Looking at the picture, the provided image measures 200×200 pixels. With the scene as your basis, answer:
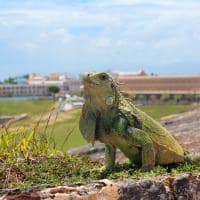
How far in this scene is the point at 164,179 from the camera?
673 centimetres

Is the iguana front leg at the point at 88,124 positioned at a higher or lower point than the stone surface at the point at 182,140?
higher

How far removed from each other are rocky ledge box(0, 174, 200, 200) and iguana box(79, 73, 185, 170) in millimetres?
481

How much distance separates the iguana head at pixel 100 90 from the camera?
6.82 metres

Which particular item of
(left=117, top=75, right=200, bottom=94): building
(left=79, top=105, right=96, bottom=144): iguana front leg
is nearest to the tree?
(left=117, top=75, right=200, bottom=94): building

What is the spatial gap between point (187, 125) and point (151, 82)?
314 feet

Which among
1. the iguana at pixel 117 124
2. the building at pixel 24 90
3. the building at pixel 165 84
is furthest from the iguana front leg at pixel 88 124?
the building at pixel 24 90

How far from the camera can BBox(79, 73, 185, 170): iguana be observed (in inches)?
273

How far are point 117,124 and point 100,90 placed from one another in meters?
0.44

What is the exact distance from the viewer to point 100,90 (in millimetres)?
6883

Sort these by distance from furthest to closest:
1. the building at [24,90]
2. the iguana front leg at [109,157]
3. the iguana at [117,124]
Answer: the building at [24,90], the iguana front leg at [109,157], the iguana at [117,124]

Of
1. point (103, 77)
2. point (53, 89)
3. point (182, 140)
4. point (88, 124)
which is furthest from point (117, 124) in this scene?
point (53, 89)

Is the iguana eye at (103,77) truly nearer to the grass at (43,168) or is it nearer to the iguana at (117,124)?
the iguana at (117,124)

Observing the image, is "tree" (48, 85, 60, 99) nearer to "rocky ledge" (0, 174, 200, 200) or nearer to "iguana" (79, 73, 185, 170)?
"iguana" (79, 73, 185, 170)

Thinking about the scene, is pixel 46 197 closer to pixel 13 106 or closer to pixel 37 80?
pixel 13 106
